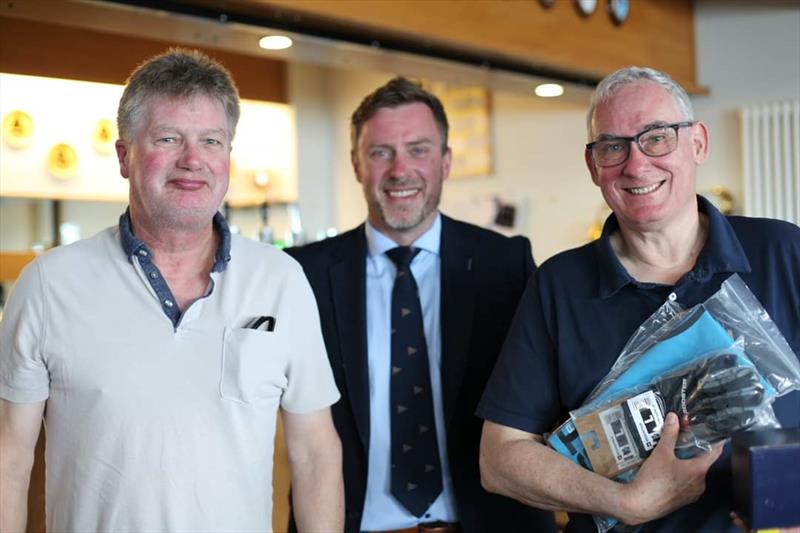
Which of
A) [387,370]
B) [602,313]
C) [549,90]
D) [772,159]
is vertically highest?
[549,90]

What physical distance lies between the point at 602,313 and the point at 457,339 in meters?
0.54

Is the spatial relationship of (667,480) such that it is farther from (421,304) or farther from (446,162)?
(446,162)

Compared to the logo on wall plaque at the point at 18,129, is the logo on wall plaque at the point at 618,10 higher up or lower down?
higher up

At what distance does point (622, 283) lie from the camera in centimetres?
162

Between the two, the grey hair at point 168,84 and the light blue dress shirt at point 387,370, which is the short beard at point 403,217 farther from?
the grey hair at point 168,84

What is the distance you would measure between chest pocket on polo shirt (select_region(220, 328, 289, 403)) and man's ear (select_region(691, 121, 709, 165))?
862 millimetres

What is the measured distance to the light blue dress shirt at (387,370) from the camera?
2076mm

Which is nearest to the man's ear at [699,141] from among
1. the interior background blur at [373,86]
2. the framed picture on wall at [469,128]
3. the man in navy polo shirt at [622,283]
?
the man in navy polo shirt at [622,283]

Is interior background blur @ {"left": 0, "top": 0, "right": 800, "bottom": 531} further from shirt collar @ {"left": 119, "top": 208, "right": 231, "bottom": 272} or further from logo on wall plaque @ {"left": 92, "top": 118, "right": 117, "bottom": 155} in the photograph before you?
shirt collar @ {"left": 119, "top": 208, "right": 231, "bottom": 272}

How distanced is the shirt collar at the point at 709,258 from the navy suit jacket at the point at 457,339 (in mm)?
499

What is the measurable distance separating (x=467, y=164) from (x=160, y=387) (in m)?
4.66

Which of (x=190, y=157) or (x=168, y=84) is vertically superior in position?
(x=168, y=84)

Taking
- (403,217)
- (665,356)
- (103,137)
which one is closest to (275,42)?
(103,137)

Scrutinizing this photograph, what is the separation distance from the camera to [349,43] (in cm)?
342
